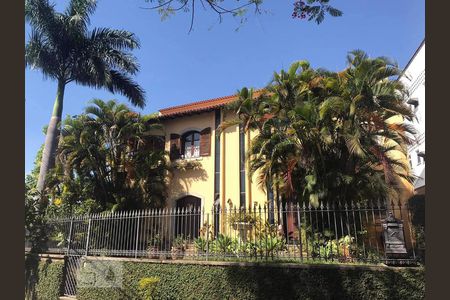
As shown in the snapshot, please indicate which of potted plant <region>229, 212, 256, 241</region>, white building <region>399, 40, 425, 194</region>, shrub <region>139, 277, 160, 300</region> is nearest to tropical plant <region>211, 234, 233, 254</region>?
potted plant <region>229, 212, 256, 241</region>

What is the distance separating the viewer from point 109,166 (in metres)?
16.2

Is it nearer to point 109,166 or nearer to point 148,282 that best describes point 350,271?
point 148,282

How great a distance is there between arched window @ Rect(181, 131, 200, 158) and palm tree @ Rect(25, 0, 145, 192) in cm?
292

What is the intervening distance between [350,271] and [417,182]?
1157 centimetres

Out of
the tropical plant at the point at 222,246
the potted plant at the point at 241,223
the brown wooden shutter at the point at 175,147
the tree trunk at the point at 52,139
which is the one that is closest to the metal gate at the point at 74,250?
the tropical plant at the point at 222,246

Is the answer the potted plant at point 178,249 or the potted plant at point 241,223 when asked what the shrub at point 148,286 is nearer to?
the potted plant at point 178,249

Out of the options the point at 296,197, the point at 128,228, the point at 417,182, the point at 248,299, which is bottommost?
the point at 248,299

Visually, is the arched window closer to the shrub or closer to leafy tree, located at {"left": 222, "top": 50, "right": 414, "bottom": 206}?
leafy tree, located at {"left": 222, "top": 50, "right": 414, "bottom": 206}

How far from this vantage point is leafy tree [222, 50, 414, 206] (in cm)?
1068

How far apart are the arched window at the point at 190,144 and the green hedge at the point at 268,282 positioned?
8.95 metres

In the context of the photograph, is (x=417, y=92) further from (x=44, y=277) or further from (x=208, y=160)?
(x=44, y=277)

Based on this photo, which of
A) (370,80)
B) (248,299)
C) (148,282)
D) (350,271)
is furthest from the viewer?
(370,80)

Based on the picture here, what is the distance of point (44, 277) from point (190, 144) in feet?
30.1

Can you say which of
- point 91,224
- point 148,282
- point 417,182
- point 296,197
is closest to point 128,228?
point 91,224
